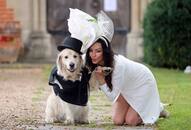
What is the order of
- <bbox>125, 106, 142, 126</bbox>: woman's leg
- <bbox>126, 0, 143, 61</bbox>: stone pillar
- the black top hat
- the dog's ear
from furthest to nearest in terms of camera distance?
<bbox>126, 0, 143, 61</bbox>: stone pillar < <bbox>125, 106, 142, 126</bbox>: woman's leg < the dog's ear < the black top hat

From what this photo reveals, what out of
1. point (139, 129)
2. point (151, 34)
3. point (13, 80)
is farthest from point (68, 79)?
point (151, 34)

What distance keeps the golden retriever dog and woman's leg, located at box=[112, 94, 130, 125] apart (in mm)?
365

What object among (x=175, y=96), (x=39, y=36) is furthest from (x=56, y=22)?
(x=175, y=96)

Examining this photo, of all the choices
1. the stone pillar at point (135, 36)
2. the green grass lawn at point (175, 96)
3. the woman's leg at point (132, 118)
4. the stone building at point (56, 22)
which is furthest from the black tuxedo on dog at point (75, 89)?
the stone building at point (56, 22)

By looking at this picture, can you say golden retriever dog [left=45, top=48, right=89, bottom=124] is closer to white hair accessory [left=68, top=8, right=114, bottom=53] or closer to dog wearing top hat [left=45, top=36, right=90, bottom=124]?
dog wearing top hat [left=45, top=36, right=90, bottom=124]

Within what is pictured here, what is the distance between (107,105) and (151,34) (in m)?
7.80

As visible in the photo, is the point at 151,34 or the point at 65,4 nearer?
the point at 151,34

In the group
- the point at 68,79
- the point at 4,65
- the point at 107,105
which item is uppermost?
the point at 68,79

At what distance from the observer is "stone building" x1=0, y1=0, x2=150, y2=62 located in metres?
22.0

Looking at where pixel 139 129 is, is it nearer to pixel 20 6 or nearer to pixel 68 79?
pixel 68 79

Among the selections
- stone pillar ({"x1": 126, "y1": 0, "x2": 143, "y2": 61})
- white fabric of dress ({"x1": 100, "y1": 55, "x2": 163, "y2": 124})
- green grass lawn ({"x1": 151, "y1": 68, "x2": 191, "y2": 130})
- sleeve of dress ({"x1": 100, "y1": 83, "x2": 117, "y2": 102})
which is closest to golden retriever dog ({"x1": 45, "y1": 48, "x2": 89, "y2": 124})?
sleeve of dress ({"x1": 100, "y1": 83, "x2": 117, "y2": 102})

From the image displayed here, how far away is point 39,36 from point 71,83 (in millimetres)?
13216

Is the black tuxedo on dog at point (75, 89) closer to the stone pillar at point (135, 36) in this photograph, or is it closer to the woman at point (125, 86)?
the woman at point (125, 86)

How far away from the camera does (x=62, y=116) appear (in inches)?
364
